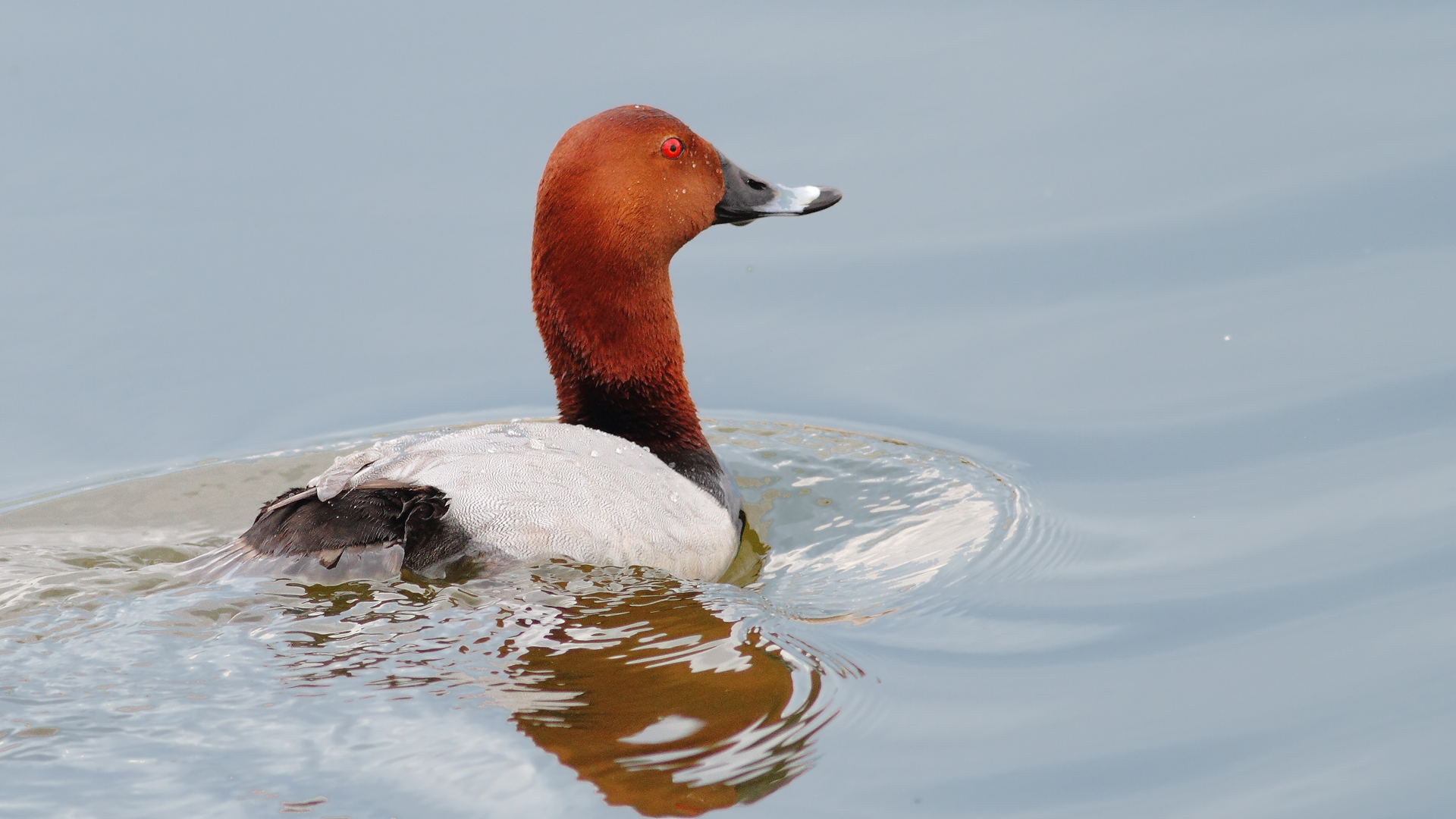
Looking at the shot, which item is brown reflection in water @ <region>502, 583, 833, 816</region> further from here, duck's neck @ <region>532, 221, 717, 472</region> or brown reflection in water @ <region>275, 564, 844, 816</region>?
duck's neck @ <region>532, 221, 717, 472</region>

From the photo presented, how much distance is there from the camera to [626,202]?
5848 mm

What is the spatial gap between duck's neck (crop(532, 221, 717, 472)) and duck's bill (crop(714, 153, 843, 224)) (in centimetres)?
39

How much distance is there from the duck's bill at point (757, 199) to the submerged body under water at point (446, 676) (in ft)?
4.59

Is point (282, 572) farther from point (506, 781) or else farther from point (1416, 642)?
point (1416, 642)

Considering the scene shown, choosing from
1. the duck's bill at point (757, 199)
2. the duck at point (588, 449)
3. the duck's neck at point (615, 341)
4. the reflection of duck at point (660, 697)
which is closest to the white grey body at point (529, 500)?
the duck at point (588, 449)

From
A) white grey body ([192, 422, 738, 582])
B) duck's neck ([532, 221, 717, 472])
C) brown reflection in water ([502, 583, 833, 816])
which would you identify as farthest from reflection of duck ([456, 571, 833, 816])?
duck's neck ([532, 221, 717, 472])

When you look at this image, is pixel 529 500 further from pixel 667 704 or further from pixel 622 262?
pixel 622 262

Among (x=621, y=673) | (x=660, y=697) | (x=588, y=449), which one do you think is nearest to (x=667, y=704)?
(x=660, y=697)

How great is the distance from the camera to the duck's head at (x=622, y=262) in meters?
5.79

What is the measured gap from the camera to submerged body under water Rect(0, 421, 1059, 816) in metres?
3.95

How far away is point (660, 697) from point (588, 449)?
3.80 ft

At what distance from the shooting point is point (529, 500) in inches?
193

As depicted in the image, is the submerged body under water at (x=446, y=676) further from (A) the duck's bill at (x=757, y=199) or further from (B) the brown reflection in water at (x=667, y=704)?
(A) the duck's bill at (x=757, y=199)

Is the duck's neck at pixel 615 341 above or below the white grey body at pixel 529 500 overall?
above
